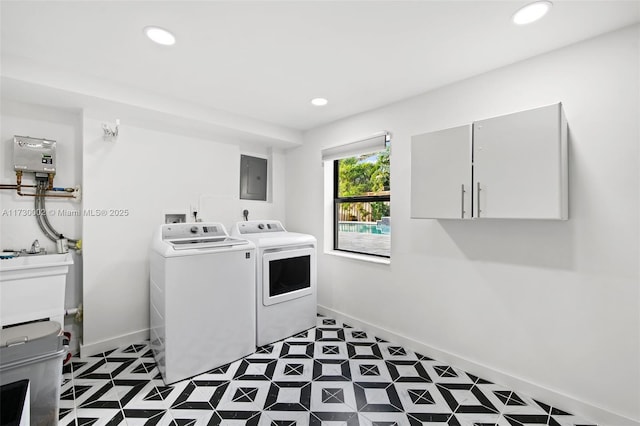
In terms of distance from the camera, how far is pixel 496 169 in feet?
6.34

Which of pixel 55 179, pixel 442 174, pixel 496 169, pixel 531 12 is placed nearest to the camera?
pixel 531 12

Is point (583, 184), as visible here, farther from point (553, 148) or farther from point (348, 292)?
point (348, 292)

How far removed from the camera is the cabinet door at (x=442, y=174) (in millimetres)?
2082

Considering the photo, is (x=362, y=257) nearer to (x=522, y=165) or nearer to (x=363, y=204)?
(x=363, y=204)

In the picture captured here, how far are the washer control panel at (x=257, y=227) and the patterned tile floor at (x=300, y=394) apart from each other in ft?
4.15

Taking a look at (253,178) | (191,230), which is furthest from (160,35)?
(253,178)

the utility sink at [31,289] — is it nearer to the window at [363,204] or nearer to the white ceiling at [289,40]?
the white ceiling at [289,40]

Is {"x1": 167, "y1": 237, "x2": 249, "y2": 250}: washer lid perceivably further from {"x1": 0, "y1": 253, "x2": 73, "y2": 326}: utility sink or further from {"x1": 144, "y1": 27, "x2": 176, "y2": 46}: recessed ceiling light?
{"x1": 144, "y1": 27, "x2": 176, "y2": 46}: recessed ceiling light

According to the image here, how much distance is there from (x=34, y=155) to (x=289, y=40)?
2.23 m

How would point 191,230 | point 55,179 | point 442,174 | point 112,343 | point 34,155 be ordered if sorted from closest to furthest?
point 442,174 → point 34,155 → point 55,179 → point 112,343 → point 191,230

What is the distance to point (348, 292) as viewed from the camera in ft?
10.7

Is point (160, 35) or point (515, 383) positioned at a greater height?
point (160, 35)

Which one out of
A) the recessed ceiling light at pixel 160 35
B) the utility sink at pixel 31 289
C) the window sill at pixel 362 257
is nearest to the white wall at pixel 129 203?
the utility sink at pixel 31 289

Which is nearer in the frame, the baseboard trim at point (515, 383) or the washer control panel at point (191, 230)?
the baseboard trim at point (515, 383)
